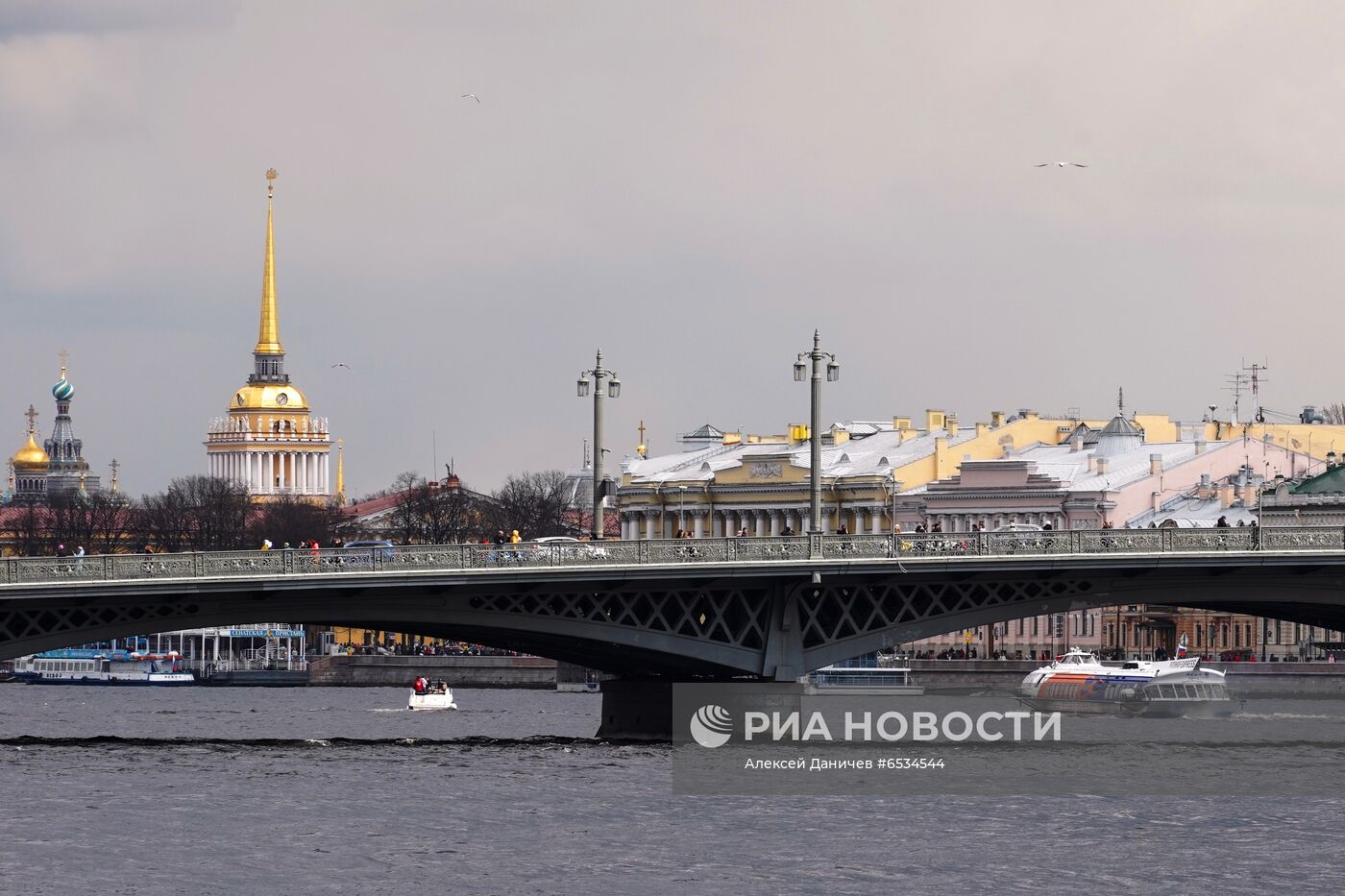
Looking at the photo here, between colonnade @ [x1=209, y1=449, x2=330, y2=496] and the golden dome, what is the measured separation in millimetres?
2771

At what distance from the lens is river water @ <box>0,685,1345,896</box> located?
3509 cm

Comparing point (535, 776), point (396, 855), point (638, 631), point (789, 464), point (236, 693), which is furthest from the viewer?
point (789, 464)

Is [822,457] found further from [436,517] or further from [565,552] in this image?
Answer: [565,552]

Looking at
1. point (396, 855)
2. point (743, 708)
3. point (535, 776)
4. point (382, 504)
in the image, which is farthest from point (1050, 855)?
point (382, 504)

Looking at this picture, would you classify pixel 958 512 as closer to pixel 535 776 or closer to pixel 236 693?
pixel 236 693

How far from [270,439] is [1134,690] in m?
129

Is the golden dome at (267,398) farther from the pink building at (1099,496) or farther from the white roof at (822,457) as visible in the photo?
the pink building at (1099,496)

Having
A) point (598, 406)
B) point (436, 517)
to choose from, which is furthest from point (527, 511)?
point (598, 406)

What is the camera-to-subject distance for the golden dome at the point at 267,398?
197375 millimetres

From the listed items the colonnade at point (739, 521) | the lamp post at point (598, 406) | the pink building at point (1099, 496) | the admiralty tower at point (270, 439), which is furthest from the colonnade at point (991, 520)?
the admiralty tower at point (270, 439)

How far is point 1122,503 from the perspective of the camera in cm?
9975

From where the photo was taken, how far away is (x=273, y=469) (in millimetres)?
196625

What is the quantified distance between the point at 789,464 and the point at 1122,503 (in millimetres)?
18060

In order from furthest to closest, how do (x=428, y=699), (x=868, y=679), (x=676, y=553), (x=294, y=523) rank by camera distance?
(x=294, y=523), (x=868, y=679), (x=428, y=699), (x=676, y=553)
